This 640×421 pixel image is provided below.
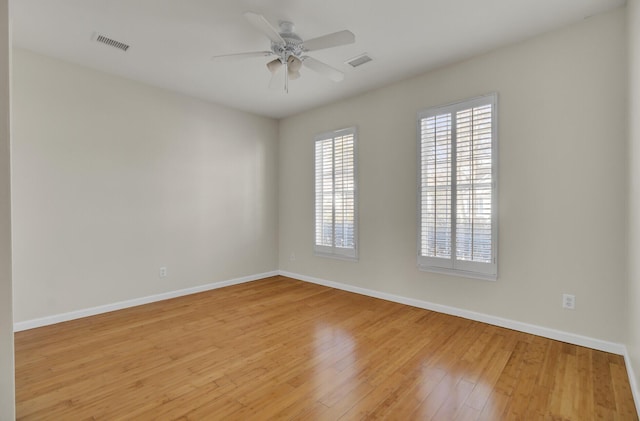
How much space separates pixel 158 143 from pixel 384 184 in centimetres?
304

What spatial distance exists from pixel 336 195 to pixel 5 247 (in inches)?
142

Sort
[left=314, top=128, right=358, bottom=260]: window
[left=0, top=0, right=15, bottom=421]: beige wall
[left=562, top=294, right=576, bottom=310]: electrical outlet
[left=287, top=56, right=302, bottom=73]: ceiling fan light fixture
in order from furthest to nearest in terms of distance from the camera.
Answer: [left=314, top=128, right=358, bottom=260]: window, [left=287, top=56, right=302, bottom=73]: ceiling fan light fixture, [left=562, top=294, right=576, bottom=310]: electrical outlet, [left=0, top=0, right=15, bottom=421]: beige wall

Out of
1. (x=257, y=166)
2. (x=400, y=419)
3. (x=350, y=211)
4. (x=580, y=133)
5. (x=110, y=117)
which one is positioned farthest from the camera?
(x=257, y=166)

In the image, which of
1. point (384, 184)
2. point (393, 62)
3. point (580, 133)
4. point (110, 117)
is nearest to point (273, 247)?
point (384, 184)

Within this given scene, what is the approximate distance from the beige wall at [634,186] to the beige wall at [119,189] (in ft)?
14.7

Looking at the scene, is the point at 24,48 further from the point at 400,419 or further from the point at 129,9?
the point at 400,419

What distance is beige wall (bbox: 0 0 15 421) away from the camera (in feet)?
5.10

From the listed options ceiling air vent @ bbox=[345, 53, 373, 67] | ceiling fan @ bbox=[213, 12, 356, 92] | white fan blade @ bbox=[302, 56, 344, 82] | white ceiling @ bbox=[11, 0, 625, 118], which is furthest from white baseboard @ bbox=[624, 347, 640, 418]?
ceiling air vent @ bbox=[345, 53, 373, 67]

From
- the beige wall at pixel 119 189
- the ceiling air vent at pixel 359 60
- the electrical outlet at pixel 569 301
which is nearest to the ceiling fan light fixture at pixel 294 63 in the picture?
the ceiling air vent at pixel 359 60

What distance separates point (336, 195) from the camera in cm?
464

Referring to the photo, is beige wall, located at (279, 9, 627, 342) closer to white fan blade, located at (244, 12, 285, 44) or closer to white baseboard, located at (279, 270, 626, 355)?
white baseboard, located at (279, 270, 626, 355)

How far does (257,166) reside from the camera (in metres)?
5.23

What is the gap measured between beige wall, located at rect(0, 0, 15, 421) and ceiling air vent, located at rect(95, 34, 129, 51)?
145cm

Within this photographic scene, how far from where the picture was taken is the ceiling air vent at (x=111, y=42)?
9.33 feet
